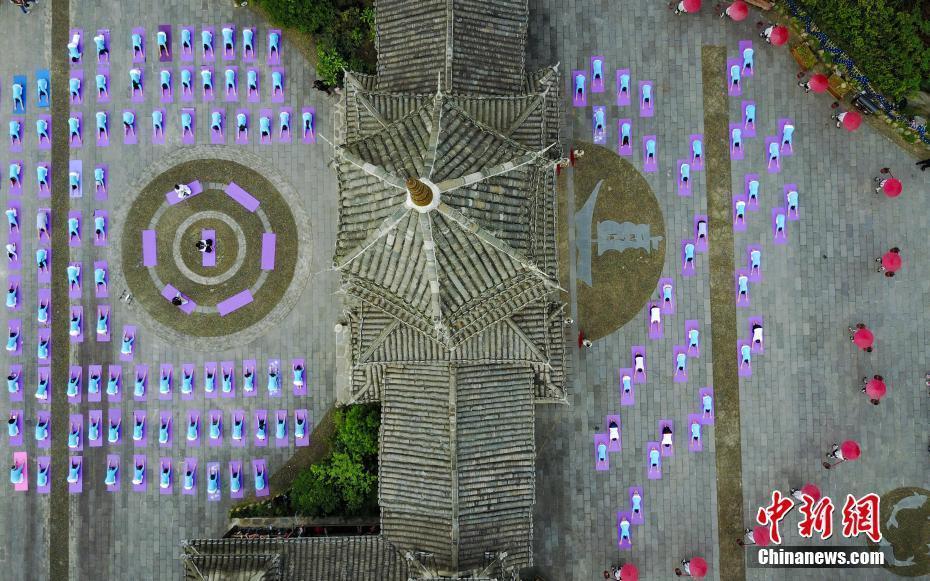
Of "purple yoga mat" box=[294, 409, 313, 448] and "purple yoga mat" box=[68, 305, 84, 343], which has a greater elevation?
"purple yoga mat" box=[68, 305, 84, 343]

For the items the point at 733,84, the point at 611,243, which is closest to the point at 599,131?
the point at 611,243

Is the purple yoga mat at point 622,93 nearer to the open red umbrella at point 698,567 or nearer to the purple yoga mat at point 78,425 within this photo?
the open red umbrella at point 698,567

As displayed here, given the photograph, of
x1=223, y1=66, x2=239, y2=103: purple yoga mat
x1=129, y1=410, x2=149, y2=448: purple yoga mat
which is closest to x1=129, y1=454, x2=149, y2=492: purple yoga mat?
x1=129, y1=410, x2=149, y2=448: purple yoga mat

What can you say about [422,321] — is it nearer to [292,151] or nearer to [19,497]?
[292,151]

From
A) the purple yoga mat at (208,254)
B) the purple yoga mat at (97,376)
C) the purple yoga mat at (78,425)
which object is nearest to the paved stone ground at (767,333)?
the purple yoga mat at (208,254)

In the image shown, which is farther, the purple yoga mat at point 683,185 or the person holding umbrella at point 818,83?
the purple yoga mat at point 683,185

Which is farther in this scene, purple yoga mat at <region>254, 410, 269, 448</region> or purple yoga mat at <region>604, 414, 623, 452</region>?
purple yoga mat at <region>254, 410, 269, 448</region>

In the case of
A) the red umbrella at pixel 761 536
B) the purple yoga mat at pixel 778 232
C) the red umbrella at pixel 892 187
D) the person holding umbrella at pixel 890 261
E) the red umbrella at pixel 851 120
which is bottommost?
the red umbrella at pixel 761 536

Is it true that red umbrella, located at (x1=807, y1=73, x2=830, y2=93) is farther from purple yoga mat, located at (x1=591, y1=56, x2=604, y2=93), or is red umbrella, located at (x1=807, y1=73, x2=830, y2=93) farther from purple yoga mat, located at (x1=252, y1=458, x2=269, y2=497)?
purple yoga mat, located at (x1=252, y1=458, x2=269, y2=497)

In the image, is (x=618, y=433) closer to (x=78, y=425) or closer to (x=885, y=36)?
(x=885, y=36)
